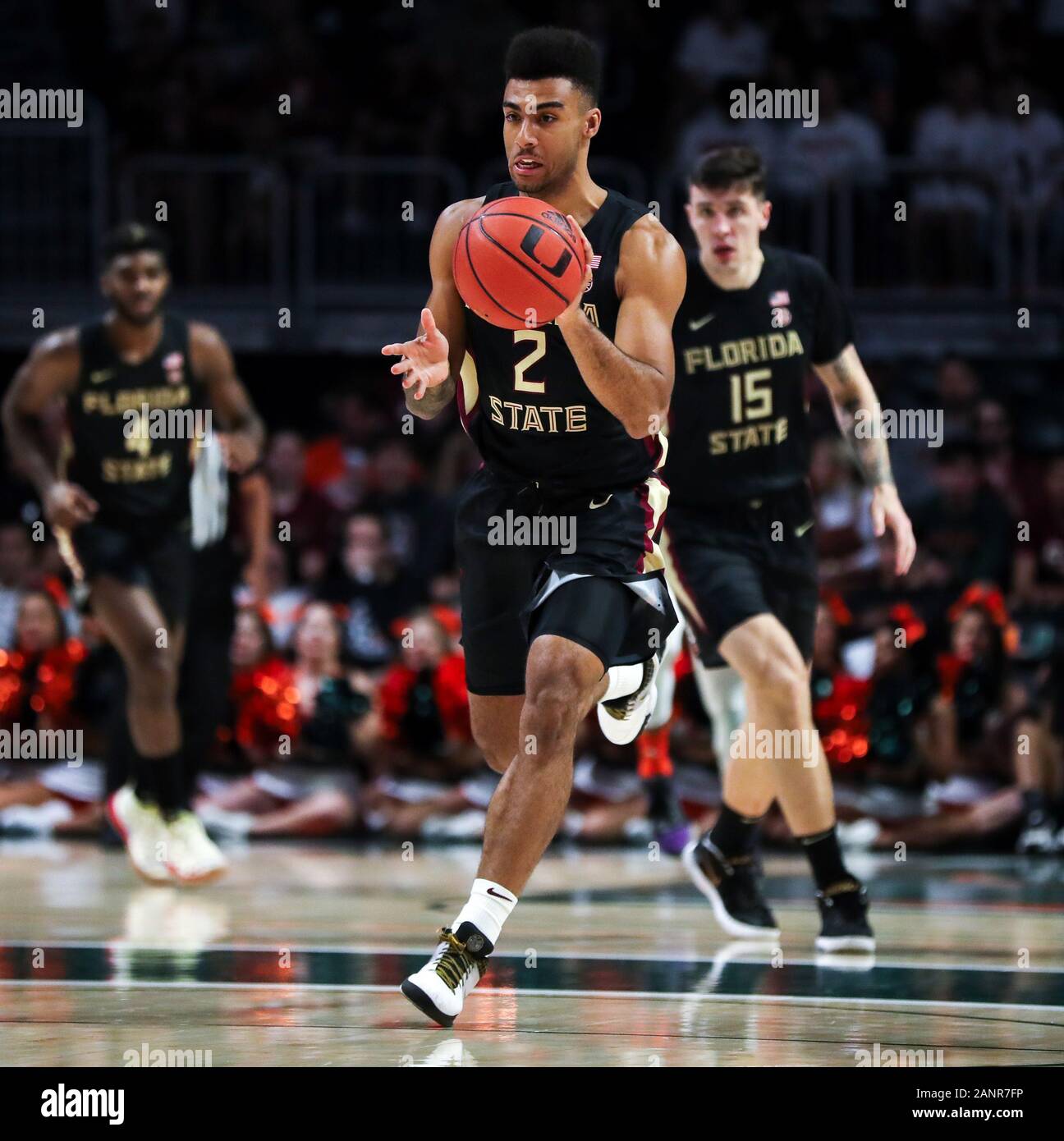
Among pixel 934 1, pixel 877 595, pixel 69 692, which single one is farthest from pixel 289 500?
pixel 934 1

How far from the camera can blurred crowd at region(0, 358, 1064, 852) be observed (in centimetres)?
918

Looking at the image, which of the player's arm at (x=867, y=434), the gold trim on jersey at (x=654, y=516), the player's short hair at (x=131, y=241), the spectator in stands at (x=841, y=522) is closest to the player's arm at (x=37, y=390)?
the player's short hair at (x=131, y=241)

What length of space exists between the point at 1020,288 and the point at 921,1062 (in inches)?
355

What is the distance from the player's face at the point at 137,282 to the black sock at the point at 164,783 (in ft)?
5.34

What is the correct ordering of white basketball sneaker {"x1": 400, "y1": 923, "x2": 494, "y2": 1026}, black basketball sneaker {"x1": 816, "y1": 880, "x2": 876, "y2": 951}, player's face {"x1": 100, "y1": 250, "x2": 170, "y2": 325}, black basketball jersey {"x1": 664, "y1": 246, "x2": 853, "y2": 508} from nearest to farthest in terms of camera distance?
white basketball sneaker {"x1": 400, "y1": 923, "x2": 494, "y2": 1026}
black basketball sneaker {"x1": 816, "y1": 880, "x2": 876, "y2": 951}
black basketball jersey {"x1": 664, "y1": 246, "x2": 853, "y2": 508}
player's face {"x1": 100, "y1": 250, "x2": 170, "y2": 325}

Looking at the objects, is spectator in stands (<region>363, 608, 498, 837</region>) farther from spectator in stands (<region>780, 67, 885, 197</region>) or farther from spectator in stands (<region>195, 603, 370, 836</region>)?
spectator in stands (<region>780, 67, 885, 197</region>)

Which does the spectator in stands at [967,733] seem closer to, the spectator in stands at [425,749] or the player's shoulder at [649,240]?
the spectator in stands at [425,749]

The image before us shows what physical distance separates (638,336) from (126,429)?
3721mm

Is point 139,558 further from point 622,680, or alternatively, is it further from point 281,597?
point 622,680

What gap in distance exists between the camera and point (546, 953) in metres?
5.55

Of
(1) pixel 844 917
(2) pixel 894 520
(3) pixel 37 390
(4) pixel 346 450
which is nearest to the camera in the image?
(1) pixel 844 917

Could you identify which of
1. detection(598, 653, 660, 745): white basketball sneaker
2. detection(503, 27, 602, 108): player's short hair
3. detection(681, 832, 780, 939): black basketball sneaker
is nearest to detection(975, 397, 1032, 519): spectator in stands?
detection(681, 832, 780, 939): black basketball sneaker

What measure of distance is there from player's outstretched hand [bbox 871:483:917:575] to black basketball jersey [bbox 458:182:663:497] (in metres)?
1.25

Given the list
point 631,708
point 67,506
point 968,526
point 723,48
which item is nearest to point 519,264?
point 631,708
